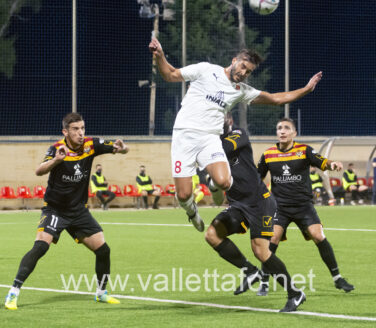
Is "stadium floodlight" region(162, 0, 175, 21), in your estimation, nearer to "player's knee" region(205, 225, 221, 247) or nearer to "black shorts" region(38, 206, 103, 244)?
"player's knee" region(205, 225, 221, 247)

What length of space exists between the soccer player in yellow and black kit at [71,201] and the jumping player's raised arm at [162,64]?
0.93 meters

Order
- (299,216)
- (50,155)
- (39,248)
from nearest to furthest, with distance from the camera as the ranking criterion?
(50,155), (39,248), (299,216)

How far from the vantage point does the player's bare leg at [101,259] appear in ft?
30.2

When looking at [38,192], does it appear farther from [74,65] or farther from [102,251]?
[102,251]

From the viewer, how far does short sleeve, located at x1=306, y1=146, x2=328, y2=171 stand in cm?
1007

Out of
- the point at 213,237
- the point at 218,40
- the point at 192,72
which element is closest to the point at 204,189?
the point at 218,40

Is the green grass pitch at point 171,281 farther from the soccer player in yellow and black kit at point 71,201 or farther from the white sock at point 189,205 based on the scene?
the white sock at point 189,205

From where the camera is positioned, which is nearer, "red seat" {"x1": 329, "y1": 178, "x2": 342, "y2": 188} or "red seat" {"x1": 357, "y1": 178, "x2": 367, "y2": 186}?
"red seat" {"x1": 329, "y1": 178, "x2": 342, "y2": 188}

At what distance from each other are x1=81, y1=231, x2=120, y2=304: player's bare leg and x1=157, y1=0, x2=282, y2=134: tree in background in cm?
2702

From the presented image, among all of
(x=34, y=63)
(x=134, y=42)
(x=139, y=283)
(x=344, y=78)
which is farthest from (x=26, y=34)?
(x=139, y=283)

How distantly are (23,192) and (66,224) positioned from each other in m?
22.1

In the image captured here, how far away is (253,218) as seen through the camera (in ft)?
30.5

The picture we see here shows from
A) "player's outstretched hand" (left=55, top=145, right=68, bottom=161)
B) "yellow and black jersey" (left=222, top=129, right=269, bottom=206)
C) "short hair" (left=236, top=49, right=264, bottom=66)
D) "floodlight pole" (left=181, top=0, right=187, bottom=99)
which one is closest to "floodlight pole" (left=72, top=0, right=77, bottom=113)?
"floodlight pole" (left=181, top=0, right=187, bottom=99)

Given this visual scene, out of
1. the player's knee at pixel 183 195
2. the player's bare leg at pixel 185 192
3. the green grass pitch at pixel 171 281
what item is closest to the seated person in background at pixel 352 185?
the green grass pitch at pixel 171 281
